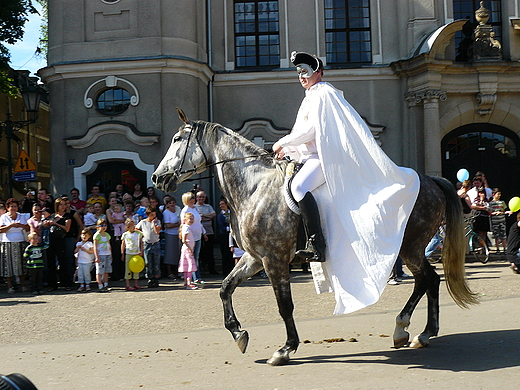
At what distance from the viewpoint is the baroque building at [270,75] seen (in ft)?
63.0

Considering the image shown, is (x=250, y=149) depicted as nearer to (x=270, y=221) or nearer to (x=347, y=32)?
(x=270, y=221)

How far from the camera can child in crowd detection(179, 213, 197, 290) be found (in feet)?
41.6

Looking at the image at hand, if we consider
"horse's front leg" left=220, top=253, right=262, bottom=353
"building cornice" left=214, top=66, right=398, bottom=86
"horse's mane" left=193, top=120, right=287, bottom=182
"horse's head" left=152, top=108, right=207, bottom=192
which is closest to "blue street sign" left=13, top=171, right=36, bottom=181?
"building cornice" left=214, top=66, right=398, bottom=86

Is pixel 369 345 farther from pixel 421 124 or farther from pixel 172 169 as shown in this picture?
pixel 421 124

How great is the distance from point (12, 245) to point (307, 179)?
873 centimetres

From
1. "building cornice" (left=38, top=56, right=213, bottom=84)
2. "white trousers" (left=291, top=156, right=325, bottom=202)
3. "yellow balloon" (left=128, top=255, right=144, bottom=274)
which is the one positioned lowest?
"yellow balloon" (left=128, top=255, right=144, bottom=274)

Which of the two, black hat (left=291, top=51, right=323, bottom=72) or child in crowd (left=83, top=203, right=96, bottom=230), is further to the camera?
child in crowd (left=83, top=203, right=96, bottom=230)

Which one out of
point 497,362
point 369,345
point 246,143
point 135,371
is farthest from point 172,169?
point 497,362

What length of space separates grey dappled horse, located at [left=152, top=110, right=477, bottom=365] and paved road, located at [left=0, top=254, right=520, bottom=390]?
37cm

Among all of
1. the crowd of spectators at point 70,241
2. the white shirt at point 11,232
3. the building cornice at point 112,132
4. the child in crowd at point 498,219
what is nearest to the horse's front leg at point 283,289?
the crowd of spectators at point 70,241

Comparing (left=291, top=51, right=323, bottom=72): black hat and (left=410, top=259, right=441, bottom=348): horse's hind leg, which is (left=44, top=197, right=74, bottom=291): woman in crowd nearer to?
(left=291, top=51, right=323, bottom=72): black hat

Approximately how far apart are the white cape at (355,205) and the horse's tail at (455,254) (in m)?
0.66

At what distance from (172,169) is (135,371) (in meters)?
2.06

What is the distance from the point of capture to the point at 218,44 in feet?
71.3
